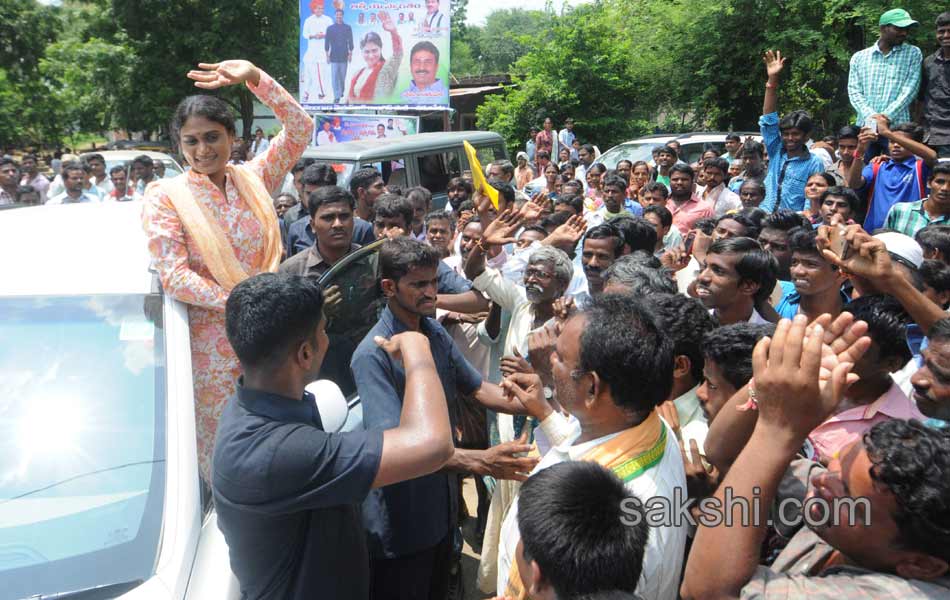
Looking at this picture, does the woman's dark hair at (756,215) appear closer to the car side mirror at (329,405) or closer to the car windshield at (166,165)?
the car side mirror at (329,405)

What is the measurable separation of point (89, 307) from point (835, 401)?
221 centimetres

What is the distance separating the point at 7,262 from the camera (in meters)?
2.57

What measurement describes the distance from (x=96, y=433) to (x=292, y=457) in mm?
825

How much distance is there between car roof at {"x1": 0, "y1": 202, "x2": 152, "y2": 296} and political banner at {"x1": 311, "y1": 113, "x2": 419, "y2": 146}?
11.8 m

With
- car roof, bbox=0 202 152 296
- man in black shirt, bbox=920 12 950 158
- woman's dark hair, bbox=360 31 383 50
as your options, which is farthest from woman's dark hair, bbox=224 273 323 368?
woman's dark hair, bbox=360 31 383 50

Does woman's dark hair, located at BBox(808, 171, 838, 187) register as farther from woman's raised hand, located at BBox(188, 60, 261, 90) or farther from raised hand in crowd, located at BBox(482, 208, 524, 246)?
woman's raised hand, located at BBox(188, 60, 261, 90)

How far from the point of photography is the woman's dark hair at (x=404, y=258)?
273 cm

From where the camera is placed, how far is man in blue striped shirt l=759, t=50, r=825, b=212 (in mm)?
6105

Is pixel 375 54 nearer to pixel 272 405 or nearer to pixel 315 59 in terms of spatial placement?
pixel 315 59

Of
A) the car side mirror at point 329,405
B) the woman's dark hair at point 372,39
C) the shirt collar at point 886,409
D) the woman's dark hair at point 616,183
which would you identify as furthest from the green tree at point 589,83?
the car side mirror at point 329,405

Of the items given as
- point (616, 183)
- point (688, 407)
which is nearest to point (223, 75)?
point (688, 407)

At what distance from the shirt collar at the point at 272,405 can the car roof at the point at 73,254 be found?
0.92 meters

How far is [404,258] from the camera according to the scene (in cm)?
272

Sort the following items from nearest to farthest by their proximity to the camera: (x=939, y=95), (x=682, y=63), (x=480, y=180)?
(x=480, y=180) → (x=939, y=95) → (x=682, y=63)
